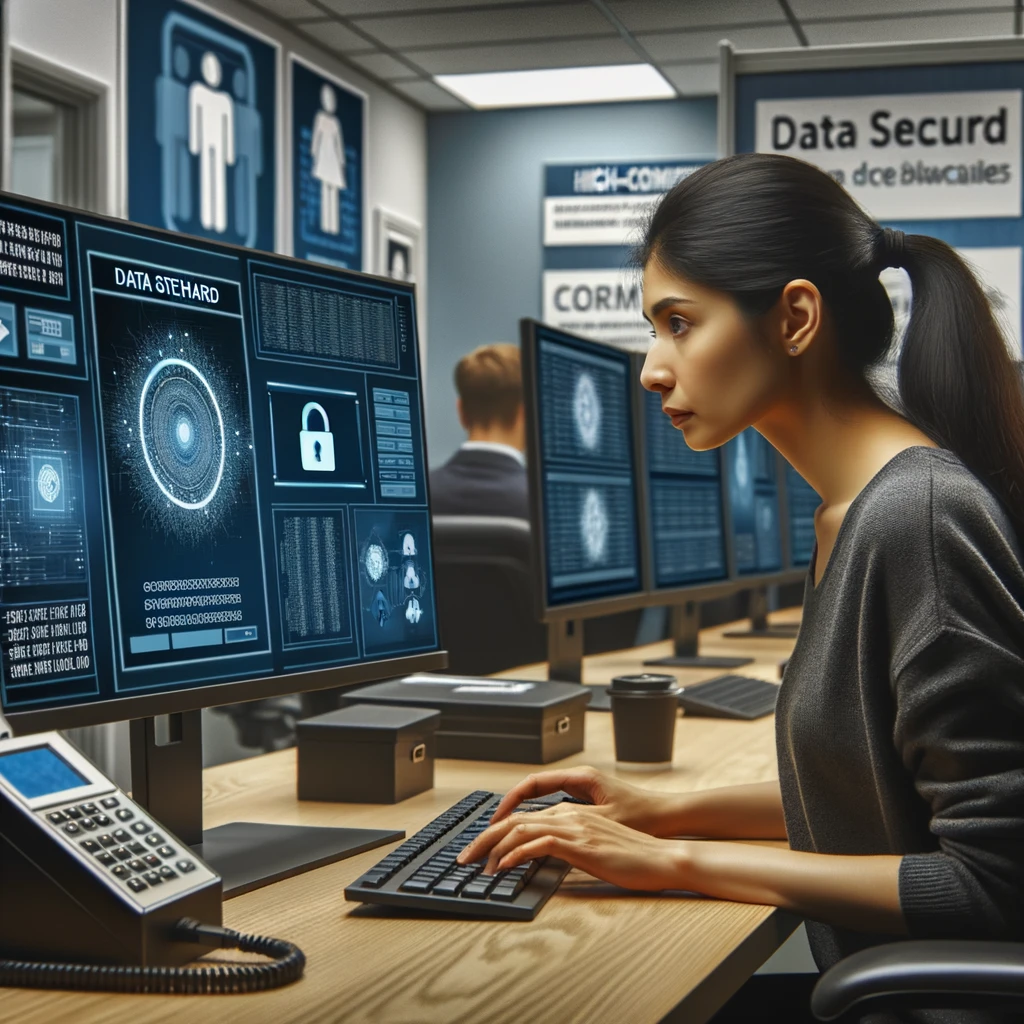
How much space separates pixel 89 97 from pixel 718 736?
3560 mm

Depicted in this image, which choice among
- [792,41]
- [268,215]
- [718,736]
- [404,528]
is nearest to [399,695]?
[404,528]

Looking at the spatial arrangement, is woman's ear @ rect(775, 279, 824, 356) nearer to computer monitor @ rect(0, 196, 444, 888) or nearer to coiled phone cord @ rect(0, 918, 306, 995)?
computer monitor @ rect(0, 196, 444, 888)

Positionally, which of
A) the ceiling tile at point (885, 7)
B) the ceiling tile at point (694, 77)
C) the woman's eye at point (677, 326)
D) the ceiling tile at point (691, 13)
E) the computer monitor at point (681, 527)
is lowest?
the computer monitor at point (681, 527)

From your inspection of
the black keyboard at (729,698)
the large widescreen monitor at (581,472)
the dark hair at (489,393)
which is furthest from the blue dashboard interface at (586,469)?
the dark hair at (489,393)

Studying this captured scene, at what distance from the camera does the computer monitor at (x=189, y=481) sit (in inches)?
35.8

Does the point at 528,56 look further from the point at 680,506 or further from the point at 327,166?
the point at 680,506

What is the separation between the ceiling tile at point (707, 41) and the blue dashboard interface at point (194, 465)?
4.75m

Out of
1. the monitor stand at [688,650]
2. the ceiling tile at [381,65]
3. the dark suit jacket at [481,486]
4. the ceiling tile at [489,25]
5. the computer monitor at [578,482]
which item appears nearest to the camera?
the computer monitor at [578,482]

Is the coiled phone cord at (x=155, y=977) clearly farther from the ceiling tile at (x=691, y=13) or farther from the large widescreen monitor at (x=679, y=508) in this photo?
the ceiling tile at (x=691, y=13)

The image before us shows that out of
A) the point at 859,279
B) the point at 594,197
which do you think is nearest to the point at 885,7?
the point at 594,197

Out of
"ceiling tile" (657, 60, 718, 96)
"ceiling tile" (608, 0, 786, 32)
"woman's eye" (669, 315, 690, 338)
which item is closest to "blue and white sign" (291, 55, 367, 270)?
"ceiling tile" (608, 0, 786, 32)

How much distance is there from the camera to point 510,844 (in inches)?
39.2

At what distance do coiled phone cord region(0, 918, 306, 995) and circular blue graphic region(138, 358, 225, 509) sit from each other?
0.36 metres

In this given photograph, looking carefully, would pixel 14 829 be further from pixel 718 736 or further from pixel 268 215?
pixel 268 215
